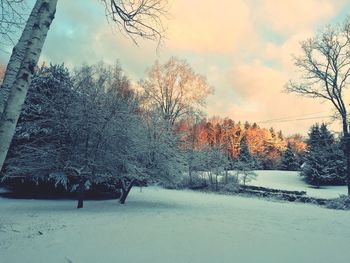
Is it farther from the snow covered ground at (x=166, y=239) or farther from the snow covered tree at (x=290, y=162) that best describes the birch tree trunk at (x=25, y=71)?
the snow covered tree at (x=290, y=162)

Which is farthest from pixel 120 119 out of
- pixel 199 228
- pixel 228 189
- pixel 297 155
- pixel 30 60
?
pixel 297 155

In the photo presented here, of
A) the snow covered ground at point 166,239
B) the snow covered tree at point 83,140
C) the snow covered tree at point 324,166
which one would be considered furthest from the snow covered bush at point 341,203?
the snow covered tree at point 324,166

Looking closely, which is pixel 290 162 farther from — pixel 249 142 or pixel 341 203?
pixel 341 203

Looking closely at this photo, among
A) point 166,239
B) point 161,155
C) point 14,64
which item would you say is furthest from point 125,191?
point 14,64

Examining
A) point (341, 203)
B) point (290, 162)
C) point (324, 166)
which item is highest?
point (290, 162)

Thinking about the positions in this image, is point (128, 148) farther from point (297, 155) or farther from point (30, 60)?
point (297, 155)

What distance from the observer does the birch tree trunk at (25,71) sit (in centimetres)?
259

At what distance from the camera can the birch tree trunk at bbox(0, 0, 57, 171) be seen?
2594 millimetres

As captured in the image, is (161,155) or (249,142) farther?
(249,142)

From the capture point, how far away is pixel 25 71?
8.96 ft

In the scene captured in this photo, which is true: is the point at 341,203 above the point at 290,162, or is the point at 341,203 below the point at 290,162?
below

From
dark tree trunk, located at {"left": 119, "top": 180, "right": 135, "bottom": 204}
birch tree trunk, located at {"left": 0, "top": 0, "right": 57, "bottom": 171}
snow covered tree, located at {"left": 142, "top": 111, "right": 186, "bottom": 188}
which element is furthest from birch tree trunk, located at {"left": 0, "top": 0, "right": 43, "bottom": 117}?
dark tree trunk, located at {"left": 119, "top": 180, "right": 135, "bottom": 204}

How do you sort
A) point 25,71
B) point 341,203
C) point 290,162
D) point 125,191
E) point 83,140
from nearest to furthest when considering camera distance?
point 25,71 < point 83,140 < point 125,191 < point 341,203 < point 290,162

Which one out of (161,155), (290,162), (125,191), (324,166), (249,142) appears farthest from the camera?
(249,142)
